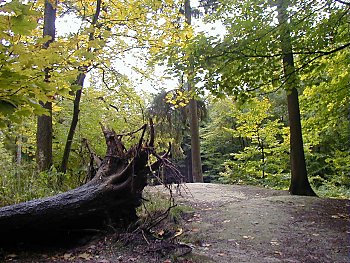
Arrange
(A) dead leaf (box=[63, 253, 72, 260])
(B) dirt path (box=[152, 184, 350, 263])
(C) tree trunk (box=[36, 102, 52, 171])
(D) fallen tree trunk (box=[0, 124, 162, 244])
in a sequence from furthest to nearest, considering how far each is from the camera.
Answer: (C) tree trunk (box=[36, 102, 52, 171])
(B) dirt path (box=[152, 184, 350, 263])
(D) fallen tree trunk (box=[0, 124, 162, 244])
(A) dead leaf (box=[63, 253, 72, 260])

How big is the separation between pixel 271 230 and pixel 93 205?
2676mm

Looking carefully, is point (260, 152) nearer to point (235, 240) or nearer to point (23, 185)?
point (235, 240)

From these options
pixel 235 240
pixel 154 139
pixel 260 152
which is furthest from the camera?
pixel 260 152

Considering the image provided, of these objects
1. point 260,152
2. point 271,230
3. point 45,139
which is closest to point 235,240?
point 271,230

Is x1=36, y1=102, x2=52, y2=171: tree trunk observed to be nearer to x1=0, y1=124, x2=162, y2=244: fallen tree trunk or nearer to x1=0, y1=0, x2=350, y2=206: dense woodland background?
x1=0, y1=0, x2=350, y2=206: dense woodland background

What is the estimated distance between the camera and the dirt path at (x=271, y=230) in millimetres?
3598

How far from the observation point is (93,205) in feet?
12.3

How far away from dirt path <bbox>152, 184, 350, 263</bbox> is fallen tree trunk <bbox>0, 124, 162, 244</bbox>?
105 cm

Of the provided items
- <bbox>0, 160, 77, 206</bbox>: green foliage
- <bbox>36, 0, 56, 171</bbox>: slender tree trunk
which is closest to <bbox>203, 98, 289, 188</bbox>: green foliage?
<bbox>36, 0, 56, 171</bbox>: slender tree trunk

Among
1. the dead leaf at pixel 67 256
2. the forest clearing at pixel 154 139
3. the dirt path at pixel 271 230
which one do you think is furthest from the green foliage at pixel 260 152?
the dead leaf at pixel 67 256

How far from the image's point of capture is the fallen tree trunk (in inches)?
136

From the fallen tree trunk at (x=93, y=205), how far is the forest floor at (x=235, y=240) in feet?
0.78

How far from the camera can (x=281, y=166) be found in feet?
44.0

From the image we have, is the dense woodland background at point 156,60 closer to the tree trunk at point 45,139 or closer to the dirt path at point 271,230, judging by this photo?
the tree trunk at point 45,139
